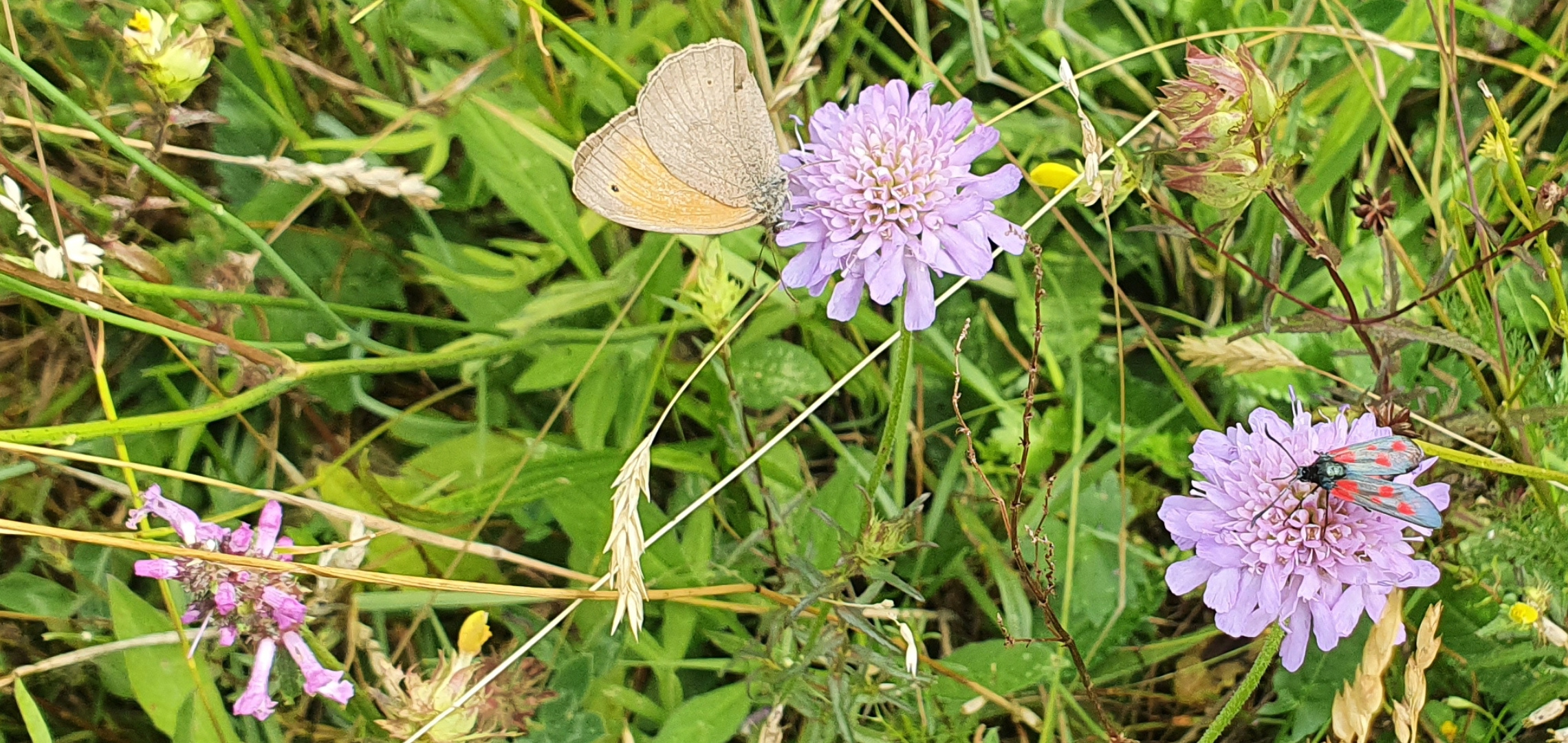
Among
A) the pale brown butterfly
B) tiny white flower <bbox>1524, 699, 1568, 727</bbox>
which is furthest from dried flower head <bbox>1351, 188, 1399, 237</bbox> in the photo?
the pale brown butterfly

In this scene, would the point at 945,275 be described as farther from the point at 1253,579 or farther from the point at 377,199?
the point at 377,199

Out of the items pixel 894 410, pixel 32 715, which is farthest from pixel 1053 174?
pixel 32 715

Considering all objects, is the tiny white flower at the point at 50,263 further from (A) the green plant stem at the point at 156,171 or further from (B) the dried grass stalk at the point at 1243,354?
(B) the dried grass stalk at the point at 1243,354

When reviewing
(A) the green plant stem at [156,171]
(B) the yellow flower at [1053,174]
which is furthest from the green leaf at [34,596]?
(B) the yellow flower at [1053,174]

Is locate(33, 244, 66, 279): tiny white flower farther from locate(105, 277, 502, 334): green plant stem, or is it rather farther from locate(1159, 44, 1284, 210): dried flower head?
locate(1159, 44, 1284, 210): dried flower head

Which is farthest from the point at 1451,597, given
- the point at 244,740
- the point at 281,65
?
the point at 281,65

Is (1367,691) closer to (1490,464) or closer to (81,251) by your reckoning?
(1490,464)

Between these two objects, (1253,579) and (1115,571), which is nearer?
(1253,579)
